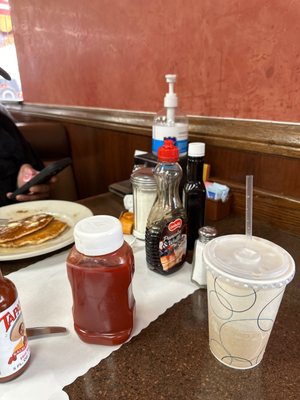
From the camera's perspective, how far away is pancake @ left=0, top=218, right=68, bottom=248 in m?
0.68

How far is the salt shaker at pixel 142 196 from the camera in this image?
69cm

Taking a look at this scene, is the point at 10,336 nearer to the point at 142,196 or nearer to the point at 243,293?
the point at 243,293

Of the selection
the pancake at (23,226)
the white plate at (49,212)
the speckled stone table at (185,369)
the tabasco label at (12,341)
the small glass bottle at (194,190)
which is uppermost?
the small glass bottle at (194,190)

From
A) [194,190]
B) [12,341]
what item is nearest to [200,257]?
[194,190]

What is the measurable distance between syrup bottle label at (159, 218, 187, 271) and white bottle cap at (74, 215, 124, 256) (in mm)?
158

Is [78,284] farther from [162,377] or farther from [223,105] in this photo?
[223,105]

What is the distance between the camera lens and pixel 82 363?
15.8 inches

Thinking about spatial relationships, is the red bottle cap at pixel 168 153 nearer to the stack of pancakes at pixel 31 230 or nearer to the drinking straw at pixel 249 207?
the drinking straw at pixel 249 207

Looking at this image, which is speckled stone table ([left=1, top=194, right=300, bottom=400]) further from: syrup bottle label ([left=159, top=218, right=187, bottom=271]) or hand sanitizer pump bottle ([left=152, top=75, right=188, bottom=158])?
hand sanitizer pump bottle ([left=152, top=75, right=188, bottom=158])

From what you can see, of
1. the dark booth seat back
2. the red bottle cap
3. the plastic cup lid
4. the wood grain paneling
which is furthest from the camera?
the dark booth seat back

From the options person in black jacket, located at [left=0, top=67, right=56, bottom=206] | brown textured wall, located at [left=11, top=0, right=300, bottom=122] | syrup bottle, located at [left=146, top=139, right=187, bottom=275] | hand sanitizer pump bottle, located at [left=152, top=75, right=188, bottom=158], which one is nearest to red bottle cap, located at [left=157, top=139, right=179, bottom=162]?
syrup bottle, located at [left=146, top=139, right=187, bottom=275]

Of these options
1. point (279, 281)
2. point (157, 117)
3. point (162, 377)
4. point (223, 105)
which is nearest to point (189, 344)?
point (162, 377)

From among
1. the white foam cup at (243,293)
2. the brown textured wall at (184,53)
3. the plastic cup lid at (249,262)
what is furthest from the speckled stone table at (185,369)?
the brown textured wall at (184,53)

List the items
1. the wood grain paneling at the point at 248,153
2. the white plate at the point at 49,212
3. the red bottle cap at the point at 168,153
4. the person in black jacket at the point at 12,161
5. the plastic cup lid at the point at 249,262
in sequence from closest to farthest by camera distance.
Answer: the plastic cup lid at the point at 249,262
the red bottle cap at the point at 168,153
the white plate at the point at 49,212
the wood grain paneling at the point at 248,153
the person in black jacket at the point at 12,161
